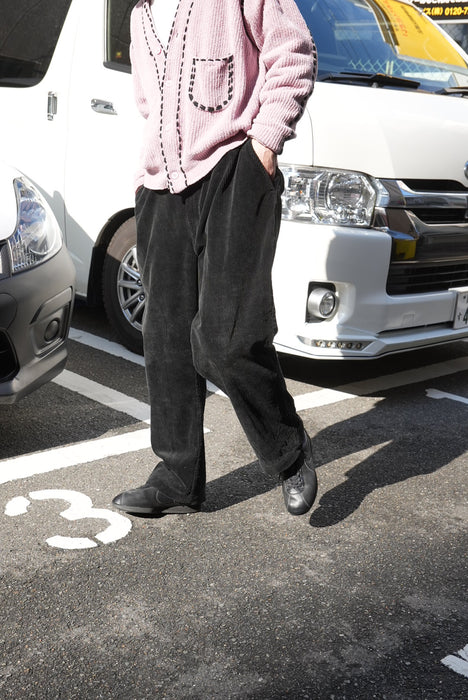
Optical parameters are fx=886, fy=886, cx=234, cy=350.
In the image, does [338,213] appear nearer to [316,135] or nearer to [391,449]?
[316,135]

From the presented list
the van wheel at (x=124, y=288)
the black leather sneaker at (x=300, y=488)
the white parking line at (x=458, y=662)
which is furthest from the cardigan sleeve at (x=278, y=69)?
the van wheel at (x=124, y=288)

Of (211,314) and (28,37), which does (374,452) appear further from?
(28,37)

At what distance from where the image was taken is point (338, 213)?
387 cm

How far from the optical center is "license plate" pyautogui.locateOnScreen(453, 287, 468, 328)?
14.2 feet

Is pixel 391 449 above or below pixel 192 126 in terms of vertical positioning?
below

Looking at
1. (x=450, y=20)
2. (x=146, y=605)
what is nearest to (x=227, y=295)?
(x=146, y=605)

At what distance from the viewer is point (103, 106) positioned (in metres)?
4.57

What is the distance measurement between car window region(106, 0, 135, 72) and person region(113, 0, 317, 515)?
1970 mm

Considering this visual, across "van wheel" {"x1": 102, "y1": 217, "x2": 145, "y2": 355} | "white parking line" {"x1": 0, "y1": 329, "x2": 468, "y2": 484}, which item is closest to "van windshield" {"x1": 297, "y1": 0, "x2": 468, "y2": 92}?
"van wheel" {"x1": 102, "y1": 217, "x2": 145, "y2": 355}

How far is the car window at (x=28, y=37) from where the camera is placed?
486 centimetres

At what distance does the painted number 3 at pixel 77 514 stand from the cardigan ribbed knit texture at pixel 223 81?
42.7 inches

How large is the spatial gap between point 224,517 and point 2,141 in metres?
3.10

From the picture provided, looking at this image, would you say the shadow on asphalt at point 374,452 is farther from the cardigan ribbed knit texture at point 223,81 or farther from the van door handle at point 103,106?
the van door handle at point 103,106

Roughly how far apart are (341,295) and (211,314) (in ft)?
4.70
